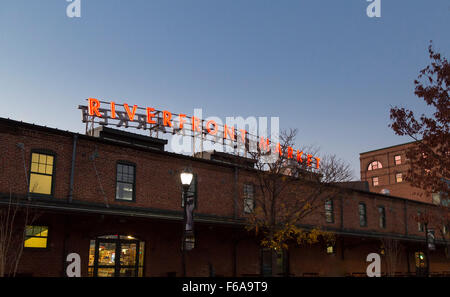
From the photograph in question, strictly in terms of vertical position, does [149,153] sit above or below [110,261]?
above

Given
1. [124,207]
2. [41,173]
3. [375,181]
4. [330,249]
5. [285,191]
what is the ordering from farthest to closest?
[375,181] → [330,249] → [285,191] → [124,207] → [41,173]

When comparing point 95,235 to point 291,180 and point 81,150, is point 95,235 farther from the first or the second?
point 291,180

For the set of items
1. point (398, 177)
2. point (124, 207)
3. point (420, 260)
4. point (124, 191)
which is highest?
point (398, 177)

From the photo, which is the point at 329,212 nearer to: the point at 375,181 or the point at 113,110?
the point at 113,110

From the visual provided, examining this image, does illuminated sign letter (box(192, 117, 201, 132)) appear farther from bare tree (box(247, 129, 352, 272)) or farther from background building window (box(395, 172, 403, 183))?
background building window (box(395, 172, 403, 183))

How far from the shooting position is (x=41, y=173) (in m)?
20.3

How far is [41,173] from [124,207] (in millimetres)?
4349

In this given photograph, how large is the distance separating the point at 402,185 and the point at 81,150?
200 feet

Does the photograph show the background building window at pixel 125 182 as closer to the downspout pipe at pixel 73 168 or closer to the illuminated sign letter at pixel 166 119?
the downspout pipe at pixel 73 168

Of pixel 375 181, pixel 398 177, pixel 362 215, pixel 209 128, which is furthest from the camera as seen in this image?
pixel 375 181

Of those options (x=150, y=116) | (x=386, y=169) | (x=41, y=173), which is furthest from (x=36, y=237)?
(x=386, y=169)

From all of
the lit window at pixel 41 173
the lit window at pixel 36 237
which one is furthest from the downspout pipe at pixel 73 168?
the lit window at pixel 36 237

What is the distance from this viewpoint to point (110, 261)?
22.0m
